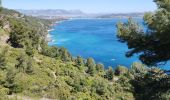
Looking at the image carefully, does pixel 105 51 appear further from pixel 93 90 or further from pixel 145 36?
pixel 145 36

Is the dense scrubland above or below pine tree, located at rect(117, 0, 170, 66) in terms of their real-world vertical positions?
below

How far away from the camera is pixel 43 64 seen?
160 feet

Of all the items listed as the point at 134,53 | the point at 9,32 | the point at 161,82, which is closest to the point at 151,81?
the point at 161,82

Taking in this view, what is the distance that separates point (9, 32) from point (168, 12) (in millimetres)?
44736

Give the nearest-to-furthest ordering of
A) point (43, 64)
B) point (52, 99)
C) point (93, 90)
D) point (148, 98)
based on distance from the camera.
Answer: point (148, 98)
point (52, 99)
point (93, 90)
point (43, 64)

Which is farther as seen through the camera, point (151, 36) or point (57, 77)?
point (57, 77)

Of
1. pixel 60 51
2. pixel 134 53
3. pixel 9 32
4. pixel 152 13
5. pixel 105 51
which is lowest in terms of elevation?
pixel 105 51

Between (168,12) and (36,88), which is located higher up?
(168,12)

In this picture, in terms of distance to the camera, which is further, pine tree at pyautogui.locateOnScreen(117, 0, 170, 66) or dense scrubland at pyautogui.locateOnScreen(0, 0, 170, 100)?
dense scrubland at pyautogui.locateOnScreen(0, 0, 170, 100)

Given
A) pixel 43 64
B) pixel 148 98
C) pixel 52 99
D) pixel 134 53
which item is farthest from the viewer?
pixel 43 64

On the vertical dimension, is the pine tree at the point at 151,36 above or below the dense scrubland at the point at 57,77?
above

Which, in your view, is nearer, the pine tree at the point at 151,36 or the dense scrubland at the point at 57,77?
the pine tree at the point at 151,36

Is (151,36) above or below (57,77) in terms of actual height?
above

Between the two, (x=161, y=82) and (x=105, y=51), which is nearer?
(x=161, y=82)
